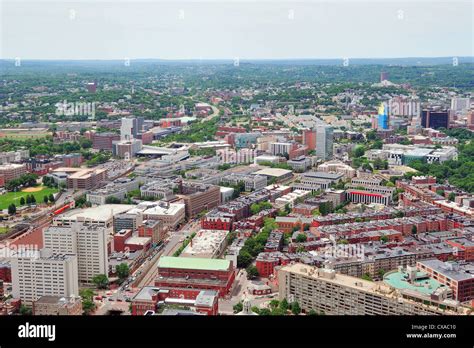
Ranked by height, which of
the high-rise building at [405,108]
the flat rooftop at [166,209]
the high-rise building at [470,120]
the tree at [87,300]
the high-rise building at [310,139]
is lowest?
the tree at [87,300]

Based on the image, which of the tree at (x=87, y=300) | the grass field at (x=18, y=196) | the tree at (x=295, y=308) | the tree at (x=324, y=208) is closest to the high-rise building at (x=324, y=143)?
the tree at (x=324, y=208)

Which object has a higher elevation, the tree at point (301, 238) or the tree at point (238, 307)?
the tree at point (301, 238)

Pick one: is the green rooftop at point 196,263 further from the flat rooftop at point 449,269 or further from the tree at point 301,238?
the flat rooftop at point 449,269

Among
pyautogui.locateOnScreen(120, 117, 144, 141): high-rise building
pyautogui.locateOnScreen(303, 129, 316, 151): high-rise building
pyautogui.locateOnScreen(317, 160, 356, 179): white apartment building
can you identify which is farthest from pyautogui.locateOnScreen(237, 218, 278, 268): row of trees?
pyautogui.locateOnScreen(120, 117, 144, 141): high-rise building

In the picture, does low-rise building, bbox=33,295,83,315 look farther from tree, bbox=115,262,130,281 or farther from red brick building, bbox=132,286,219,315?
tree, bbox=115,262,130,281

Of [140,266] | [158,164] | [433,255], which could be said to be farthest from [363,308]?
[158,164]

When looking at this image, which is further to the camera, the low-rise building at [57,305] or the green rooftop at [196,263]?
the green rooftop at [196,263]
